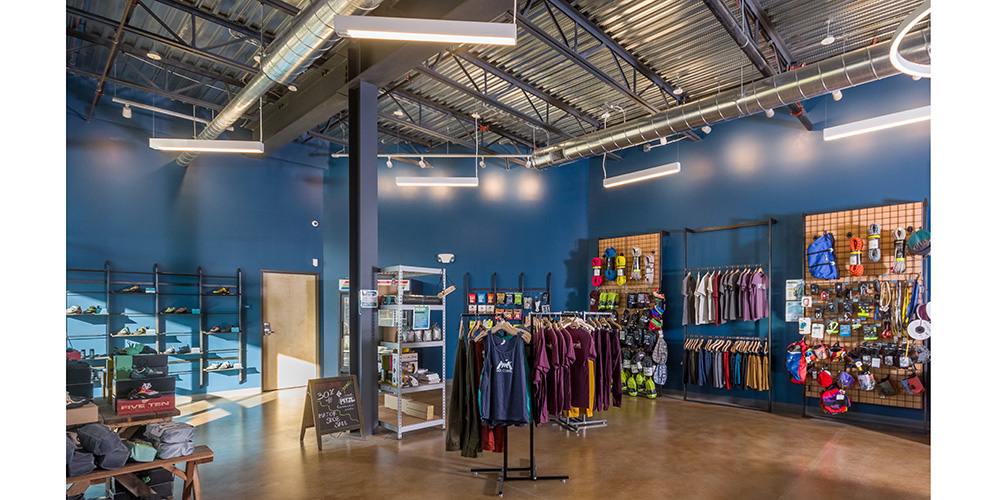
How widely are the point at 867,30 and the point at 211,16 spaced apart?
7665mm

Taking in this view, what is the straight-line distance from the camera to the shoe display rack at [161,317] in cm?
776

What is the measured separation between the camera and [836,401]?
691cm

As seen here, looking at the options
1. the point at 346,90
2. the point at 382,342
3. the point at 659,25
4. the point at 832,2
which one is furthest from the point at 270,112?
the point at 832,2

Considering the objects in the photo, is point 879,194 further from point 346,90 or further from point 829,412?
point 346,90

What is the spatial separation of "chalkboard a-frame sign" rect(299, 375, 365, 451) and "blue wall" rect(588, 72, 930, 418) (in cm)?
564

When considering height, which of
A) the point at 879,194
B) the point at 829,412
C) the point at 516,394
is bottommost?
the point at 829,412

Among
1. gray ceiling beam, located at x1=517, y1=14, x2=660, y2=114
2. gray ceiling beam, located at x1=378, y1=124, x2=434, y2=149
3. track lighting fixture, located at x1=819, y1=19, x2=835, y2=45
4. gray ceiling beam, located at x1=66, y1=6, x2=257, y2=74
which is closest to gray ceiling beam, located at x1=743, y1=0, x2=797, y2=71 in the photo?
track lighting fixture, located at x1=819, y1=19, x2=835, y2=45

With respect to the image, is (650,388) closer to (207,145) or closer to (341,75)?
(341,75)

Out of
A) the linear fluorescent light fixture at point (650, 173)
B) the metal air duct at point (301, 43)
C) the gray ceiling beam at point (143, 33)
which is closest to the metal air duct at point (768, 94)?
the linear fluorescent light fixture at point (650, 173)

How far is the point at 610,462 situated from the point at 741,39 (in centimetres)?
473

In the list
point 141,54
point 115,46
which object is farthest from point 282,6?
point 141,54

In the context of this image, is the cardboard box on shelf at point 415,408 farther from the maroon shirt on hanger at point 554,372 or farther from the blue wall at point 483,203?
the blue wall at point 483,203

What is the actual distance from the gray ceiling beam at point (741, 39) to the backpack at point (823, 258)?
5.85 feet
